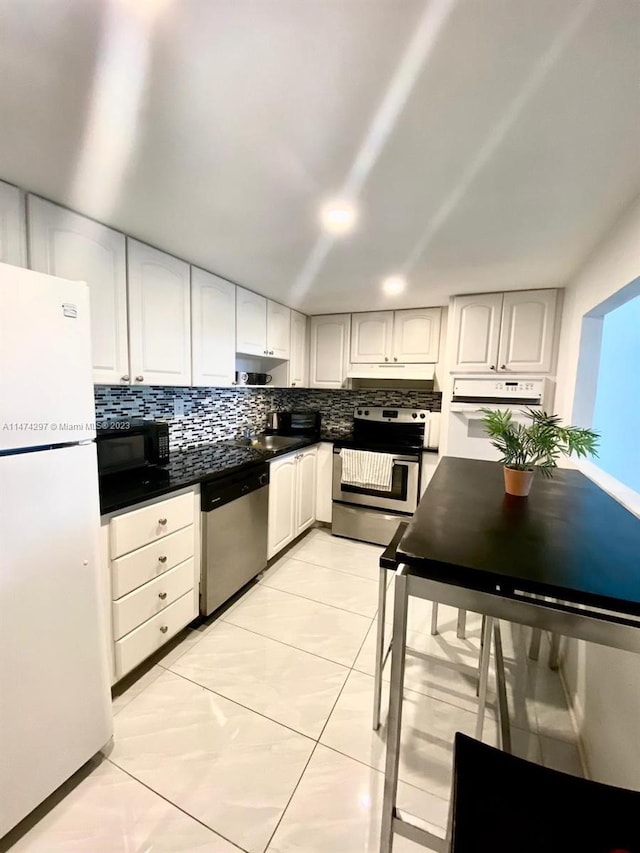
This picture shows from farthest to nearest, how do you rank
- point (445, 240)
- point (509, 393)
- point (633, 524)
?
1. point (509, 393)
2. point (445, 240)
3. point (633, 524)

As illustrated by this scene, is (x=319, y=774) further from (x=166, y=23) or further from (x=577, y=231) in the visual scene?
(x=577, y=231)

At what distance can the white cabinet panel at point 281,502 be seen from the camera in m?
2.77

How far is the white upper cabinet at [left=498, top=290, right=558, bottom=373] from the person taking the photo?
264 cm

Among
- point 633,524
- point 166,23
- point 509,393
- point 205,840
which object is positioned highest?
point 166,23

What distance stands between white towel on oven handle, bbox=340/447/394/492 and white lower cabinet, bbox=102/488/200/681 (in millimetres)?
1579

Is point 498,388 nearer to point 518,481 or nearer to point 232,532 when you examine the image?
point 518,481

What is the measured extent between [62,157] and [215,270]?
117cm

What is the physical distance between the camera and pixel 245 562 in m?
2.42

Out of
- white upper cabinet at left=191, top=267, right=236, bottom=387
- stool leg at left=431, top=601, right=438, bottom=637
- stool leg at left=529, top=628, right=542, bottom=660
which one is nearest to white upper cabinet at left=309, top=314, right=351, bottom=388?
white upper cabinet at left=191, top=267, right=236, bottom=387

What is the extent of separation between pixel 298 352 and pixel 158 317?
170cm

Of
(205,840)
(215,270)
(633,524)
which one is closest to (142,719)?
(205,840)

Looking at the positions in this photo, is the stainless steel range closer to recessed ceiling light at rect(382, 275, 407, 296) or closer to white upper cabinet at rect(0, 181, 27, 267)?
recessed ceiling light at rect(382, 275, 407, 296)

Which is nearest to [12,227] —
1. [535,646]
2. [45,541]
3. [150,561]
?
[45,541]

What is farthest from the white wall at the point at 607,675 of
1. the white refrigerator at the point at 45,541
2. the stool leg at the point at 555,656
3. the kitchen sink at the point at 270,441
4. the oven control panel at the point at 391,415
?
the kitchen sink at the point at 270,441
